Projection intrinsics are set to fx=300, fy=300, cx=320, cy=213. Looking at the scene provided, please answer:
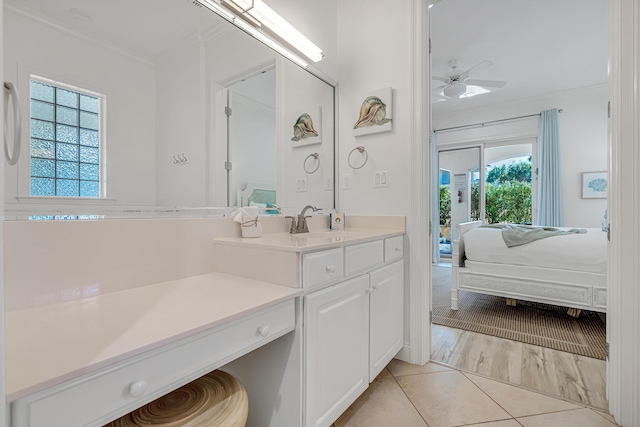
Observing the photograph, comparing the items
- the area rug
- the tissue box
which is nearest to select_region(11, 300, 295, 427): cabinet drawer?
the tissue box

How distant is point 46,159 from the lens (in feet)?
2.99

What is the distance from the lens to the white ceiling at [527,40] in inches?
106

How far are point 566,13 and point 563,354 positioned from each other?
2.93m

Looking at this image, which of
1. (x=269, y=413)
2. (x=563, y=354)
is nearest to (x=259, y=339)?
(x=269, y=413)

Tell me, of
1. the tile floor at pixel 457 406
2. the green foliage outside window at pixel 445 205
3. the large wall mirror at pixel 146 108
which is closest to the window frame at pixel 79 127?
the large wall mirror at pixel 146 108

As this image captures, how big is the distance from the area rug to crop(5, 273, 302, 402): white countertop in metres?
2.20

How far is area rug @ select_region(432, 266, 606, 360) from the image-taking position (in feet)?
7.39

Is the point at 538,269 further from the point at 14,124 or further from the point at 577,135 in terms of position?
the point at 14,124

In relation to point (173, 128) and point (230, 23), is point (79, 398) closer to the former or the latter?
point (173, 128)

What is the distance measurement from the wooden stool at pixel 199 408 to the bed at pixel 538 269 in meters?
2.65

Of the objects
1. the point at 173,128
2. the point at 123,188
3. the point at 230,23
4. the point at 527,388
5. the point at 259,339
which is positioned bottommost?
the point at 527,388

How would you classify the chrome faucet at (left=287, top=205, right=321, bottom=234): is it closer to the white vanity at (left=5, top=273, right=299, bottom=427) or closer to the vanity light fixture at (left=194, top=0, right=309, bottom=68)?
the white vanity at (left=5, top=273, right=299, bottom=427)

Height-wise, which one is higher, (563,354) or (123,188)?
(123,188)

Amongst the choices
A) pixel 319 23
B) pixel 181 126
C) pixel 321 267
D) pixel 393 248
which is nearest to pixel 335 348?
pixel 321 267
